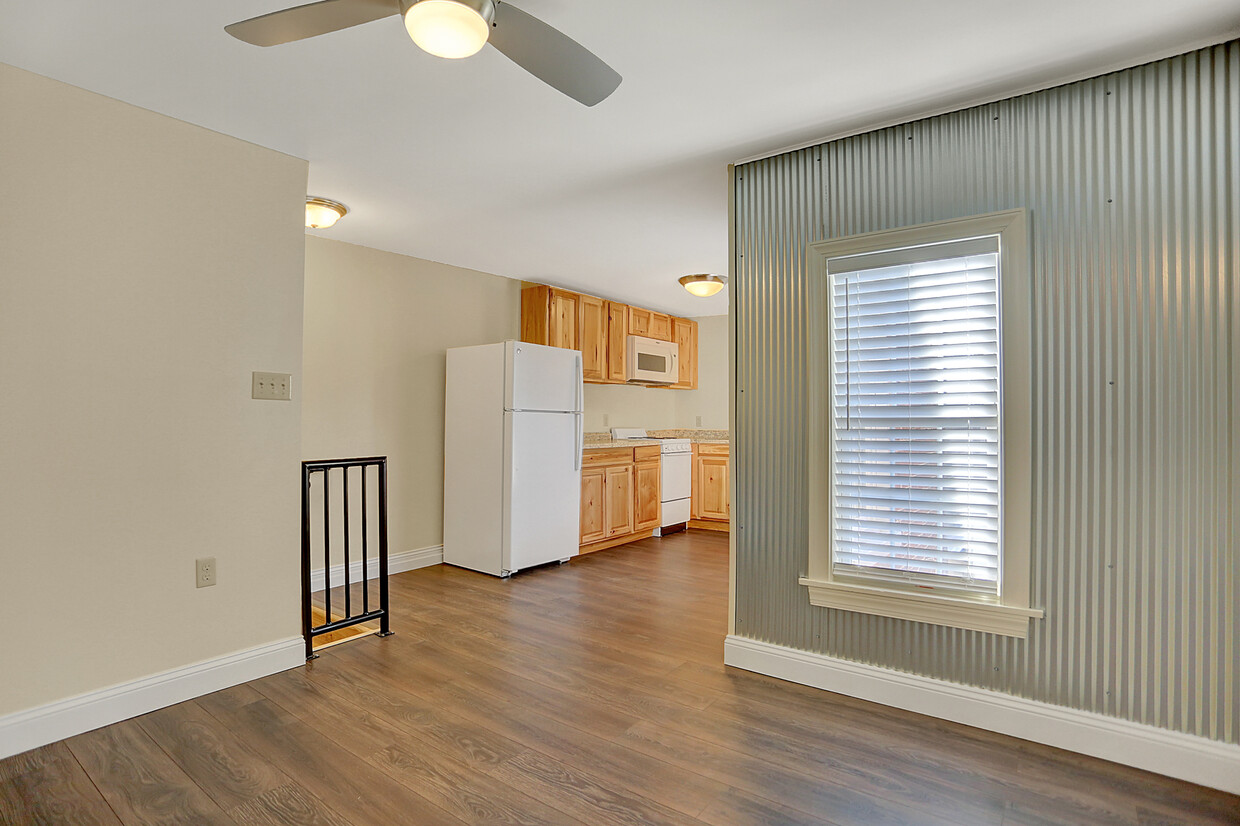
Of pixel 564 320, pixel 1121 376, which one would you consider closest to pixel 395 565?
pixel 564 320

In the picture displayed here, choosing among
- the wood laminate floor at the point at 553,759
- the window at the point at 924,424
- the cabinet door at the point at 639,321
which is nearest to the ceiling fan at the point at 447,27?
the window at the point at 924,424

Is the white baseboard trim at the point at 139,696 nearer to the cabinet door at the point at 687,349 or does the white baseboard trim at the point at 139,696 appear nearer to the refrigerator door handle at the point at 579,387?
the refrigerator door handle at the point at 579,387

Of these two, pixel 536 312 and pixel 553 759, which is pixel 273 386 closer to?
pixel 553 759

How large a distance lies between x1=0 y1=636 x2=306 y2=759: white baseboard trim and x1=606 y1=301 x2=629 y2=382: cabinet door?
3.70 m

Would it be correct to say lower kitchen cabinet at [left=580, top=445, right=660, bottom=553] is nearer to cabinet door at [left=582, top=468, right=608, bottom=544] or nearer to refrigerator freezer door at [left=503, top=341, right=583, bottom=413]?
cabinet door at [left=582, top=468, right=608, bottom=544]

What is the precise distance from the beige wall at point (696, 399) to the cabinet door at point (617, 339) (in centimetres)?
52

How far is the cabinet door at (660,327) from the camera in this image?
654cm

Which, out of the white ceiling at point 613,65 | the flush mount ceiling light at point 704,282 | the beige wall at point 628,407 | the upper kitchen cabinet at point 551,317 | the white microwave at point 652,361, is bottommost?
the beige wall at point 628,407

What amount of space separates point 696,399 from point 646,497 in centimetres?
187

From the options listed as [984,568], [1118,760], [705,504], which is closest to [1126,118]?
[984,568]

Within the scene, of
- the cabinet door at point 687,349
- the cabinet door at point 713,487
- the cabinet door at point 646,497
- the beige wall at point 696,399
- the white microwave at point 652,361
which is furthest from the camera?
the cabinet door at point 687,349

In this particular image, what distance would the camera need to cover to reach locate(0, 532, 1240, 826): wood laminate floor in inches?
70.1

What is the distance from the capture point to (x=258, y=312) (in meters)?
2.80

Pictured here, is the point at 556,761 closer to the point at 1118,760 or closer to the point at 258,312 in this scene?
the point at 1118,760
